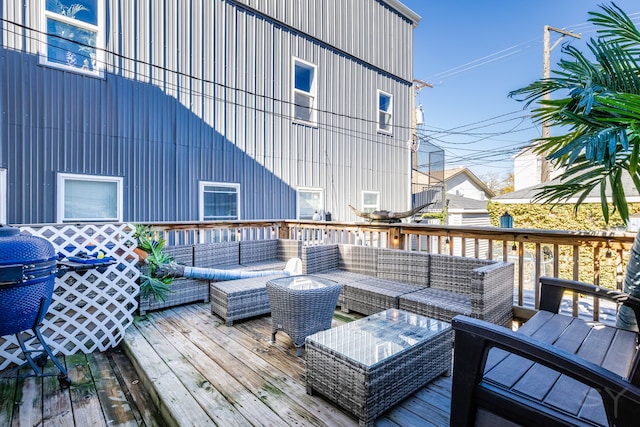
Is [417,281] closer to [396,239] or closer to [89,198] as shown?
[396,239]

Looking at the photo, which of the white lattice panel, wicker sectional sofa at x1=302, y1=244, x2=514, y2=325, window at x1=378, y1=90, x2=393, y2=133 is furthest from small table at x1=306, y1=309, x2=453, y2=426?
window at x1=378, y1=90, x2=393, y2=133

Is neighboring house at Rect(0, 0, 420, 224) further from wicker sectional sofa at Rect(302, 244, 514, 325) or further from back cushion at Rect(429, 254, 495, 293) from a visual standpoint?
back cushion at Rect(429, 254, 495, 293)

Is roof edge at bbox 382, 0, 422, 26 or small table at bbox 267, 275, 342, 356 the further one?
roof edge at bbox 382, 0, 422, 26

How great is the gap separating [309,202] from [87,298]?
216 inches

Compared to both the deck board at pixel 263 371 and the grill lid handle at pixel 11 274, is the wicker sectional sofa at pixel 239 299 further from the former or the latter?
the grill lid handle at pixel 11 274

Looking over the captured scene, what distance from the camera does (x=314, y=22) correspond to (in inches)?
311

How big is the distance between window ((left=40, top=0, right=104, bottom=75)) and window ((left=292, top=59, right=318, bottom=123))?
3.94m

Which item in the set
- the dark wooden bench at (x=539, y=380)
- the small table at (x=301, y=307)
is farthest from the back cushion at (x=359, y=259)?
the dark wooden bench at (x=539, y=380)

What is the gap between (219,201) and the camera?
6348 mm

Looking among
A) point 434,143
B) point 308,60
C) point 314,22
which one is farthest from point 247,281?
point 434,143

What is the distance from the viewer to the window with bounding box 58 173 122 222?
4672mm

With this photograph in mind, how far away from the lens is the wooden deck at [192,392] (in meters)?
1.87

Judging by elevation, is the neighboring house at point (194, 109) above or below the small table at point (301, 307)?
above

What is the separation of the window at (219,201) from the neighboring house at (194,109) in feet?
0.09
